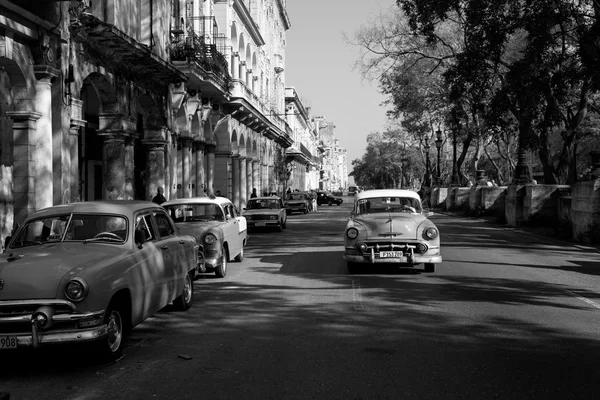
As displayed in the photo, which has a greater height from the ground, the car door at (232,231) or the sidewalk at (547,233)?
the car door at (232,231)

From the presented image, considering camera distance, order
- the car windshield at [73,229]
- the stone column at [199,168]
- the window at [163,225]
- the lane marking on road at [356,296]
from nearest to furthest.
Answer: the car windshield at [73,229]
the window at [163,225]
the lane marking on road at [356,296]
the stone column at [199,168]

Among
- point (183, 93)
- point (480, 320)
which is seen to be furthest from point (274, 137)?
point (480, 320)

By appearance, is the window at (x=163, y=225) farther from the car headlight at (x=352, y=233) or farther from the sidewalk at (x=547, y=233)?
the sidewalk at (x=547, y=233)

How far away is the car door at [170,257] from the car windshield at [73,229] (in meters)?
0.66

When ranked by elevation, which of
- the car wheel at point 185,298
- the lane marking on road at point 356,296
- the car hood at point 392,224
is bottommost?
the lane marking on road at point 356,296

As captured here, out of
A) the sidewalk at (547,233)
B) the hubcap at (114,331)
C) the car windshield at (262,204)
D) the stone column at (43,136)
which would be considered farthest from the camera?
the car windshield at (262,204)

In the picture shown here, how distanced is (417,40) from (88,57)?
19.1 m

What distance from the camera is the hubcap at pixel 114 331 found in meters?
6.14

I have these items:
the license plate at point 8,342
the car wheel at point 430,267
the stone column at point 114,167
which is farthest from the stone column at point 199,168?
the license plate at point 8,342

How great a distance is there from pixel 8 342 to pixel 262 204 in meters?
20.6

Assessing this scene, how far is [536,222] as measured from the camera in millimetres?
24875

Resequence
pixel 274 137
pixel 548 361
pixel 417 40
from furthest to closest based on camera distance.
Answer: pixel 274 137, pixel 417 40, pixel 548 361

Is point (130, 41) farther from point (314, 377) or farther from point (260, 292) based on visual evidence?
point (314, 377)

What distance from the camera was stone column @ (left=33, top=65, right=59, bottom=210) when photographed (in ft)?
47.4
